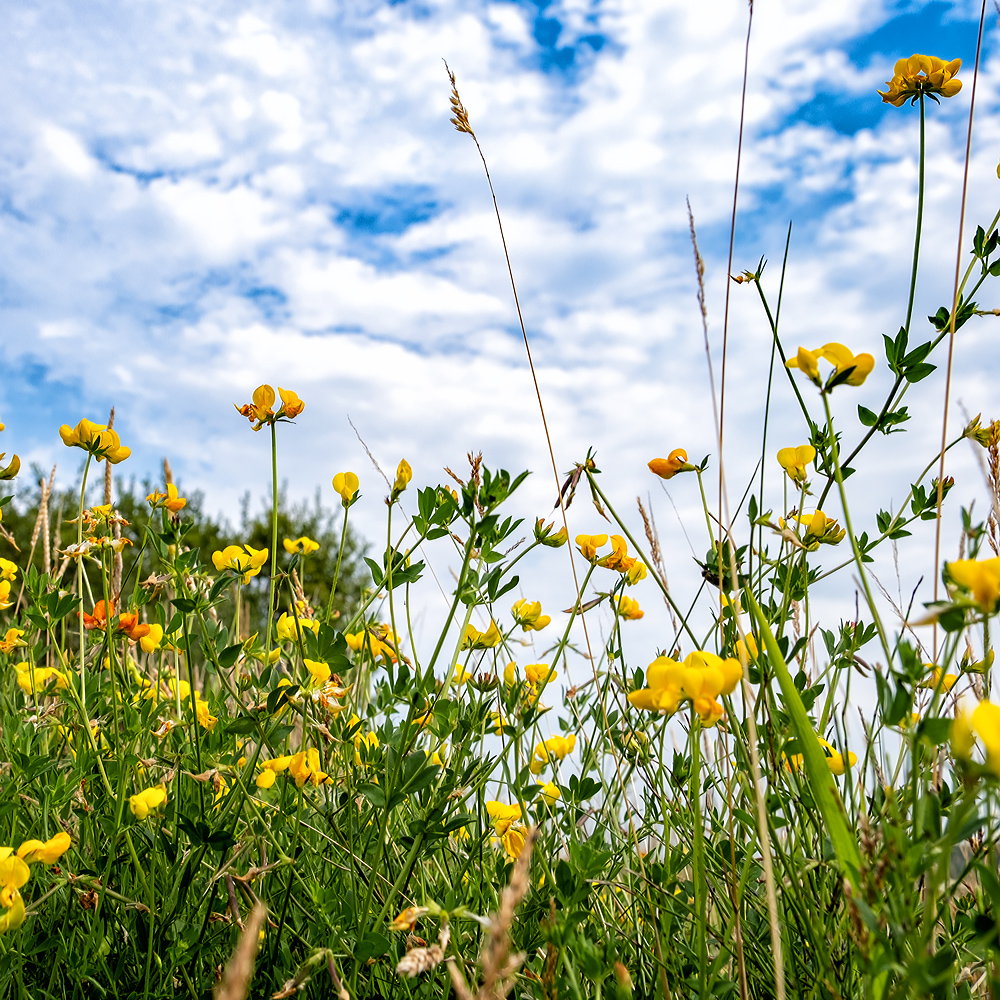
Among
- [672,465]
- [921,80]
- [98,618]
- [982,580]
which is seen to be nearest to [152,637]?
[98,618]

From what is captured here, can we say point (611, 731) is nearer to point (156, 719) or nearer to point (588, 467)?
point (588, 467)

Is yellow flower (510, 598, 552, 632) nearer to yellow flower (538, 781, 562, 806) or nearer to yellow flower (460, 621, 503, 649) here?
yellow flower (460, 621, 503, 649)

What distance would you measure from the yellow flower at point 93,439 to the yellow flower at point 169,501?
12 centimetres

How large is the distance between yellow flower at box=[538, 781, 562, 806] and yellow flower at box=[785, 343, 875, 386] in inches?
43.4

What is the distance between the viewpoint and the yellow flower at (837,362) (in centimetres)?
121

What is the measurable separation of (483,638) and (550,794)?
0.41 meters

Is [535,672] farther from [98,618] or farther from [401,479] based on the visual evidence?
[98,618]

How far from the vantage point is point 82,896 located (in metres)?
1.59

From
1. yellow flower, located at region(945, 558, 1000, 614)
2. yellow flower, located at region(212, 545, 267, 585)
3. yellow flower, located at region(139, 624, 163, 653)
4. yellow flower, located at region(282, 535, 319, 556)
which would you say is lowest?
yellow flower, located at region(945, 558, 1000, 614)

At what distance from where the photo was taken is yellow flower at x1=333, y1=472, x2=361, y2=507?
1807 millimetres

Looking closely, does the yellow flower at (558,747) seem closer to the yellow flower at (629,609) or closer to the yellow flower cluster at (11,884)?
the yellow flower at (629,609)

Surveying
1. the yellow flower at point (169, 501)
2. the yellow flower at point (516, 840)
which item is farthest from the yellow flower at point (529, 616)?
the yellow flower at point (169, 501)

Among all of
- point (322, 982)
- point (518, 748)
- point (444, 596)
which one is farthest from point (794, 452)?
point (322, 982)

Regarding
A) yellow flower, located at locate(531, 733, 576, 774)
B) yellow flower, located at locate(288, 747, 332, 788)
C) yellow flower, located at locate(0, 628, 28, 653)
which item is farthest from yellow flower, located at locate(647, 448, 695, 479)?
yellow flower, located at locate(0, 628, 28, 653)
